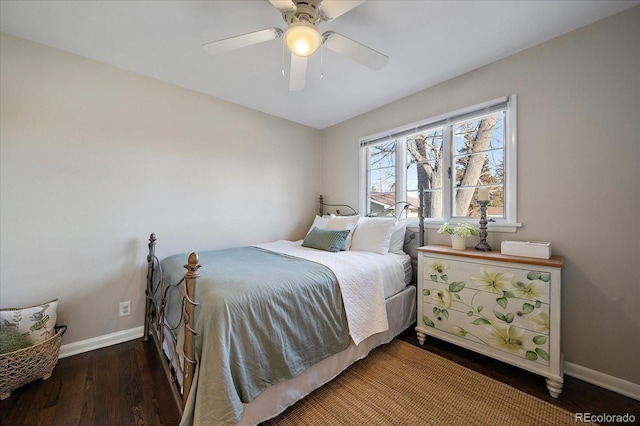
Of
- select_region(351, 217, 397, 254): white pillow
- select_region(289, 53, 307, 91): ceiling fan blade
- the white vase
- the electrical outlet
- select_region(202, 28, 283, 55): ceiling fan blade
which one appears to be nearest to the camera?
select_region(202, 28, 283, 55): ceiling fan blade

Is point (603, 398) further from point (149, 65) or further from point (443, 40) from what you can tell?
point (149, 65)

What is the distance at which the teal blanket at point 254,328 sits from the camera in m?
1.09

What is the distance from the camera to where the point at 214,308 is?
117cm

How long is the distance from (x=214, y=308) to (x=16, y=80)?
240 centimetres

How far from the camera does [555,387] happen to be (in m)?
1.53

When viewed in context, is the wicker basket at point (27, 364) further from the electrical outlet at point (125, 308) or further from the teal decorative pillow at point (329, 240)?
the teal decorative pillow at point (329, 240)

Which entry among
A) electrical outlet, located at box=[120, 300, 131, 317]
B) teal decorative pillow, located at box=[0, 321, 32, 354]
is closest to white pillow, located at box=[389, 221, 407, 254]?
electrical outlet, located at box=[120, 300, 131, 317]

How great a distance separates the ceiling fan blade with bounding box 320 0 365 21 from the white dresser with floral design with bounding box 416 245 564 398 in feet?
5.96

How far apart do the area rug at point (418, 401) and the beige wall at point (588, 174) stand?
67cm

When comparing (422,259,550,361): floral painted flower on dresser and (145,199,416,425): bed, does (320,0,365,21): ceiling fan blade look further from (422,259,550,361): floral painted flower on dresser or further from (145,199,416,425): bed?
(422,259,550,361): floral painted flower on dresser

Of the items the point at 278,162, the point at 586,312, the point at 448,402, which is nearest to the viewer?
the point at 448,402

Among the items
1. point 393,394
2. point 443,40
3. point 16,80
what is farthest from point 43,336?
point 443,40

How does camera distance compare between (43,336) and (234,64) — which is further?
(234,64)

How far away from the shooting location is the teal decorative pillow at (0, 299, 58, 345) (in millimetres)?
1689
